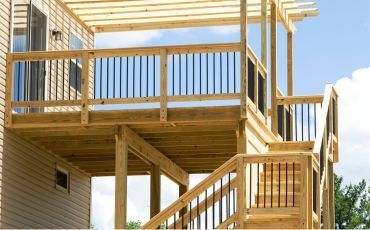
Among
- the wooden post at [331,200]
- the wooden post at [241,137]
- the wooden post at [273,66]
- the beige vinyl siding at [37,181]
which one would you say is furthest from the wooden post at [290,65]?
the wooden post at [241,137]

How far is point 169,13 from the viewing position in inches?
926

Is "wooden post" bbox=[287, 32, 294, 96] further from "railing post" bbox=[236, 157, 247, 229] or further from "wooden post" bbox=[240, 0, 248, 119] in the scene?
"railing post" bbox=[236, 157, 247, 229]

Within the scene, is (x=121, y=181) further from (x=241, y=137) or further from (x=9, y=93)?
(x=9, y=93)

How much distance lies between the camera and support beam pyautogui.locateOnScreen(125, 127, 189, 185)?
741 inches

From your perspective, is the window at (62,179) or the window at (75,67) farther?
the window at (75,67)

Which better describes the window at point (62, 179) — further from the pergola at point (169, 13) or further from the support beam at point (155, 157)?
the pergola at point (169, 13)

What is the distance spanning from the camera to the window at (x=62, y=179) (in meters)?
21.1

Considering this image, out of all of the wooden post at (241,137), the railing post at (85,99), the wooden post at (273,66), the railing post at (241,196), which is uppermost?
the wooden post at (273,66)

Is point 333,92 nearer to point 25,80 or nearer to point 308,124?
point 308,124

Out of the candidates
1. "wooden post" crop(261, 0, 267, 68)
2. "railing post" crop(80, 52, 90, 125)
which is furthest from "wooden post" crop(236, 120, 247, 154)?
"wooden post" crop(261, 0, 267, 68)

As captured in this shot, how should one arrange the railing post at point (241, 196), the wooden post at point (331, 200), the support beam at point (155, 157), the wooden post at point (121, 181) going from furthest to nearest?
the wooden post at point (331, 200) → the support beam at point (155, 157) → the wooden post at point (121, 181) → the railing post at point (241, 196)

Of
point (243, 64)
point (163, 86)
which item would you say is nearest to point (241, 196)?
point (243, 64)

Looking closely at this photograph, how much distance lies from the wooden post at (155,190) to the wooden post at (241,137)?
3528mm

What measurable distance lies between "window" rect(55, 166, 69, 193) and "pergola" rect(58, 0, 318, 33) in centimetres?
359
